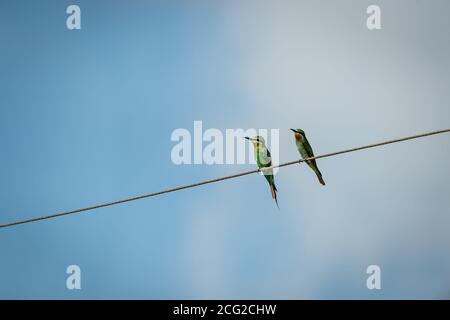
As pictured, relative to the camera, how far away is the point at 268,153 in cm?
436

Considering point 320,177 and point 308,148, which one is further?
point 308,148

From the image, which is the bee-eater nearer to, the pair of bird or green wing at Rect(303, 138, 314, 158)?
the pair of bird

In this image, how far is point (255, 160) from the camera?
14.3 feet

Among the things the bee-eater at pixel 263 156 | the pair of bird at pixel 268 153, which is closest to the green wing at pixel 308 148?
the pair of bird at pixel 268 153

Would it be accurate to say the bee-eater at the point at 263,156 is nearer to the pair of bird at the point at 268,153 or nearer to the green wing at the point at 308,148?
the pair of bird at the point at 268,153

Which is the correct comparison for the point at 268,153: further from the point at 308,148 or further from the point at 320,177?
the point at 320,177

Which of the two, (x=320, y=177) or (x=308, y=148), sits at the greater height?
(x=308, y=148)

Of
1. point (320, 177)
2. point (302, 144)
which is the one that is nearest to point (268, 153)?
point (302, 144)

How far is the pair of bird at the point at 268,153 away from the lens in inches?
167

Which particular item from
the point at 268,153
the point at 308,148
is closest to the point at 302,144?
the point at 308,148
